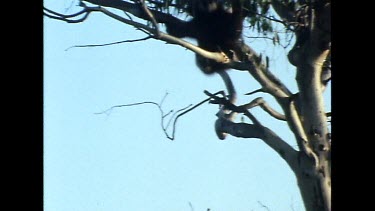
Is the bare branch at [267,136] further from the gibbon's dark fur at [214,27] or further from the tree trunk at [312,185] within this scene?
the gibbon's dark fur at [214,27]

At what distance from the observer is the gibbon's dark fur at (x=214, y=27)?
1.36 metres

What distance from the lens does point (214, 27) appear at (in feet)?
4.52

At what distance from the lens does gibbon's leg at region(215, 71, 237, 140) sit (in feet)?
4.33

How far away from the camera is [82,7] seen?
4.42 feet

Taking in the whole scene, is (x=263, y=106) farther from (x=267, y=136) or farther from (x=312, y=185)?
(x=312, y=185)

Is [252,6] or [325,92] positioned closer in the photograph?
[325,92]

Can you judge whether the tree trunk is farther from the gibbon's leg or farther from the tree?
the gibbon's leg

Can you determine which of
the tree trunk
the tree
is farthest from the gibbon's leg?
the tree trunk

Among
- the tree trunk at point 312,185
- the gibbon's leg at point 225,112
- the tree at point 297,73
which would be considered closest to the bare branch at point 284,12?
the tree at point 297,73

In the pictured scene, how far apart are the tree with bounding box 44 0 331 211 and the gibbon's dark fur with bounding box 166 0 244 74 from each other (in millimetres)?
17

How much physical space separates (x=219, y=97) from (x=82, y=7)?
352mm
